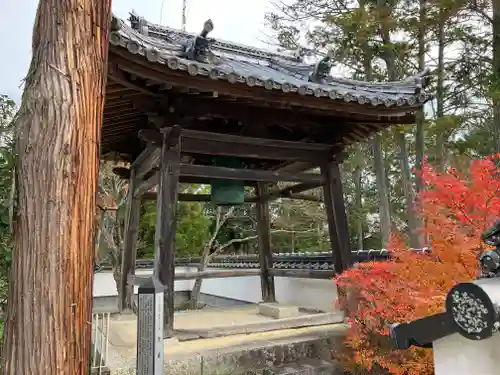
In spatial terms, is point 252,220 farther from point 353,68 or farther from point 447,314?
point 447,314

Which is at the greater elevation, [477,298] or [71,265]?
[71,265]

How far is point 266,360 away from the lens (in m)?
4.96

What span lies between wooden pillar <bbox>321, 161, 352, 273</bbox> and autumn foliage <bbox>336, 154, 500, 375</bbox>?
1.13m

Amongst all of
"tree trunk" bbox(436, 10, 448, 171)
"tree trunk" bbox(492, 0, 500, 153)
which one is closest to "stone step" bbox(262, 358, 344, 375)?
"tree trunk" bbox(492, 0, 500, 153)

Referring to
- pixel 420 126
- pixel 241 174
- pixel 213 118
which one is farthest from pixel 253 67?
pixel 420 126

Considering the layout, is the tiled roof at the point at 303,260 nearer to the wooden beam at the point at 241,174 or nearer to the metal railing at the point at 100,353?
the wooden beam at the point at 241,174

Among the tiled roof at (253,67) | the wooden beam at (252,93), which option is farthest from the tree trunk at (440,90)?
the wooden beam at (252,93)

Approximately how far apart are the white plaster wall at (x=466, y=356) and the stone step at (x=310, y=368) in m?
2.72

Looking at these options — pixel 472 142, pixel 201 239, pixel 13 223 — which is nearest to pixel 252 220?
pixel 201 239

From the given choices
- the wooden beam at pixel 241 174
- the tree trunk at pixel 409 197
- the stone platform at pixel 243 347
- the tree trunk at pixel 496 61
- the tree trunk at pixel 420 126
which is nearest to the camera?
the stone platform at pixel 243 347

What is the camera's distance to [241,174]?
5.74m

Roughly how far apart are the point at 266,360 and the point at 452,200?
2.75m

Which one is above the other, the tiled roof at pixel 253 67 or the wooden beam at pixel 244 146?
the tiled roof at pixel 253 67

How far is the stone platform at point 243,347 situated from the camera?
14.8ft
